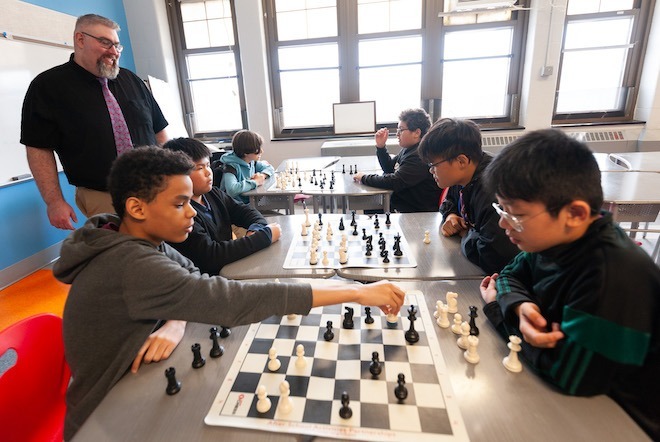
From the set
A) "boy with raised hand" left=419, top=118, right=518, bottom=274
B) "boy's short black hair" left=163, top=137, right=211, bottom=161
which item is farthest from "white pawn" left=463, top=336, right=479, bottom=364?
"boy's short black hair" left=163, top=137, right=211, bottom=161

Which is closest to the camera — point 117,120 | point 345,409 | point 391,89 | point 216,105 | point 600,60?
point 345,409

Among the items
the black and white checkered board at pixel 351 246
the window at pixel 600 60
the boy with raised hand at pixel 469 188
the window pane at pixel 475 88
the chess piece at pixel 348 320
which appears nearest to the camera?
the chess piece at pixel 348 320

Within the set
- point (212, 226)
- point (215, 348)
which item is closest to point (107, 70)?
point (212, 226)

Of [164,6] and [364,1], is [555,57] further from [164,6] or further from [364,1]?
[164,6]

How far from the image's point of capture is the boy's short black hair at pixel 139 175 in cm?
109

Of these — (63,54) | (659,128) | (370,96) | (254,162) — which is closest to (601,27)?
(659,128)

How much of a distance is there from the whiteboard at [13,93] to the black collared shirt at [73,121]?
1.73 meters

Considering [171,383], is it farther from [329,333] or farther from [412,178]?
[412,178]

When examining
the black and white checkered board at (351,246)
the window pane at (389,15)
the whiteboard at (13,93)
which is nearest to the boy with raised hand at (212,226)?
the black and white checkered board at (351,246)

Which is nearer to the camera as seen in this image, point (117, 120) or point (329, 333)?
point (329, 333)

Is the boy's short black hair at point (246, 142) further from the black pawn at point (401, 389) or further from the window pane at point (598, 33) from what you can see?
the window pane at point (598, 33)

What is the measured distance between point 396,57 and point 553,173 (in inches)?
202

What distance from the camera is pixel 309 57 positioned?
5586mm

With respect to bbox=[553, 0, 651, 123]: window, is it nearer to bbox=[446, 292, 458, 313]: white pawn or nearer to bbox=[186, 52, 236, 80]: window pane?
bbox=[186, 52, 236, 80]: window pane
